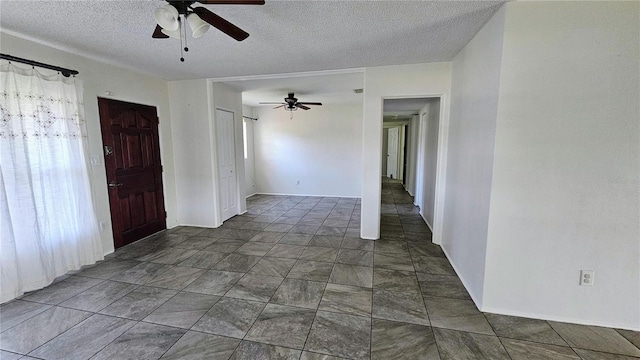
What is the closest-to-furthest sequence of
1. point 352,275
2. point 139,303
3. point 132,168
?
point 139,303
point 352,275
point 132,168

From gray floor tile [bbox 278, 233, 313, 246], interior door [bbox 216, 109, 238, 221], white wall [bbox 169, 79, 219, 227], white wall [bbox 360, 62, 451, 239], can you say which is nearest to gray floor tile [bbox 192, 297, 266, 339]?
gray floor tile [bbox 278, 233, 313, 246]

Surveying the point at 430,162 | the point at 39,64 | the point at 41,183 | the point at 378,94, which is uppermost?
the point at 39,64

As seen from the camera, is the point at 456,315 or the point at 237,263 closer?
the point at 456,315

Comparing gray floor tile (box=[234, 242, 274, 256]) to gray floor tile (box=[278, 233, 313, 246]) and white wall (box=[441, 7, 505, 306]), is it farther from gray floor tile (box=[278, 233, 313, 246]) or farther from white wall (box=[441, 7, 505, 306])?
white wall (box=[441, 7, 505, 306])

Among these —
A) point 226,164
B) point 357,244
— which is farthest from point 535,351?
point 226,164

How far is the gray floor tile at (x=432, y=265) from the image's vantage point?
2982mm

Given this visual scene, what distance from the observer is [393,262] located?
321 cm

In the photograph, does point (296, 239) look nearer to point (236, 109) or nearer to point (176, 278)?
point (176, 278)

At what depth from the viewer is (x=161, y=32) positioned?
2.03 metres

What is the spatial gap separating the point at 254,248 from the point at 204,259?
66 cm

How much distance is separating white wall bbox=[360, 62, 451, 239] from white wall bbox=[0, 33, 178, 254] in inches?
134

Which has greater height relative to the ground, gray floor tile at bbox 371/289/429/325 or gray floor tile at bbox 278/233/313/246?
gray floor tile at bbox 278/233/313/246

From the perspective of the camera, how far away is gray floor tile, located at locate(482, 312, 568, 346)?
1.94 metres

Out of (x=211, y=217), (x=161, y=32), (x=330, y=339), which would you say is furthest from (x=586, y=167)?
(x=211, y=217)
